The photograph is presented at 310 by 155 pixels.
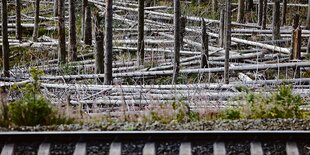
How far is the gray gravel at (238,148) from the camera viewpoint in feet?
23.9

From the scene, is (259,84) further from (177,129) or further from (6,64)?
(6,64)

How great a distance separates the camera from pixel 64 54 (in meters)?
19.0

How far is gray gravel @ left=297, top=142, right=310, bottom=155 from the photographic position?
7.29m

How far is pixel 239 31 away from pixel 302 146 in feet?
51.4

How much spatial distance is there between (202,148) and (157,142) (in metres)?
0.61

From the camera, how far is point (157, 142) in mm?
7438

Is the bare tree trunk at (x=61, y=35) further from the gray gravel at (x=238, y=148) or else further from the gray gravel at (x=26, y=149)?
the gray gravel at (x=238, y=148)

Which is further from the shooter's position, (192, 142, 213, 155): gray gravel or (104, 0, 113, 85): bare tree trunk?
(104, 0, 113, 85): bare tree trunk

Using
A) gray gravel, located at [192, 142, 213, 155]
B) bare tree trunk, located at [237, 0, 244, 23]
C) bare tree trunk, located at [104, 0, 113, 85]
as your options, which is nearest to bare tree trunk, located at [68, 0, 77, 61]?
bare tree trunk, located at [104, 0, 113, 85]

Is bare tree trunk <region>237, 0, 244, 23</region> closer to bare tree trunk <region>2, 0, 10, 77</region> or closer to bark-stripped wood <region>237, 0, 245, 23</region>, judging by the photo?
bark-stripped wood <region>237, 0, 245, 23</region>

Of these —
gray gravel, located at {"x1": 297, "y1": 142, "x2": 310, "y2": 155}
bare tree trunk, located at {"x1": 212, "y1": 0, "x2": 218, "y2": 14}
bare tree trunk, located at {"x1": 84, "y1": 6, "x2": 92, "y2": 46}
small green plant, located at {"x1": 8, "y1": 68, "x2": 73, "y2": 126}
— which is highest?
bare tree trunk, located at {"x1": 212, "y1": 0, "x2": 218, "y2": 14}

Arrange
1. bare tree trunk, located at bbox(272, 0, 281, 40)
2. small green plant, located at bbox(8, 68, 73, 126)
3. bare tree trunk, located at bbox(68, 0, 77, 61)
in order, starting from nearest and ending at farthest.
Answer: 1. small green plant, located at bbox(8, 68, 73, 126)
2. bare tree trunk, located at bbox(68, 0, 77, 61)
3. bare tree trunk, located at bbox(272, 0, 281, 40)

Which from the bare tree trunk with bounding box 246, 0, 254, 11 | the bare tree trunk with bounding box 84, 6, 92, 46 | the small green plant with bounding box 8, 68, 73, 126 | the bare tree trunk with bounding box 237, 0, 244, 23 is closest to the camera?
the small green plant with bounding box 8, 68, 73, 126

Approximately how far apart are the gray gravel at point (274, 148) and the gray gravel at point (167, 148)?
3.80 ft
